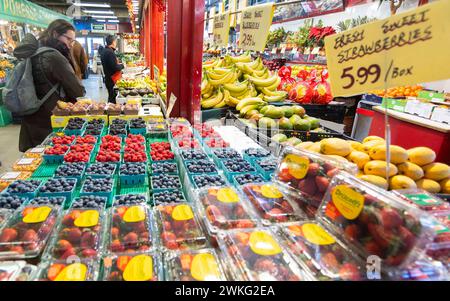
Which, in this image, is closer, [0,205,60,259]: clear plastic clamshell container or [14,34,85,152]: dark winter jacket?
[0,205,60,259]: clear plastic clamshell container

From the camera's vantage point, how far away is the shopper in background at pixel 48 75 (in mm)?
3033

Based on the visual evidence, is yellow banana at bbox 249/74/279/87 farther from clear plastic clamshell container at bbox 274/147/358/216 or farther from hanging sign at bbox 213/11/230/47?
clear plastic clamshell container at bbox 274/147/358/216

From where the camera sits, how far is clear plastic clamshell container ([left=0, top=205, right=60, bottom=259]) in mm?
1063

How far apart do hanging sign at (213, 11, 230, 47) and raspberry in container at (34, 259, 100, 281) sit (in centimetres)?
209

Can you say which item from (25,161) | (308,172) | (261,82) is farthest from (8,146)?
(308,172)

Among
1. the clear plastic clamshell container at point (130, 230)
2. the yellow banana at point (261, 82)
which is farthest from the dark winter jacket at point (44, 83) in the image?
the clear plastic clamshell container at point (130, 230)

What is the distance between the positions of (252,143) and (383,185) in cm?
131

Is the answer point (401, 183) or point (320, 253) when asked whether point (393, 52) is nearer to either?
point (401, 183)

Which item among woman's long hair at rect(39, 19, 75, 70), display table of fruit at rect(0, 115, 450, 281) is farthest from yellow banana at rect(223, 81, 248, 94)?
woman's long hair at rect(39, 19, 75, 70)

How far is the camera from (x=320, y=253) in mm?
1013

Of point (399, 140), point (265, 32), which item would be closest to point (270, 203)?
point (265, 32)

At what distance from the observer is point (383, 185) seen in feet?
3.70

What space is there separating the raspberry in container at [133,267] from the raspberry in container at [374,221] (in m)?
0.67

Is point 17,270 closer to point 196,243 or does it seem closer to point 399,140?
point 196,243
